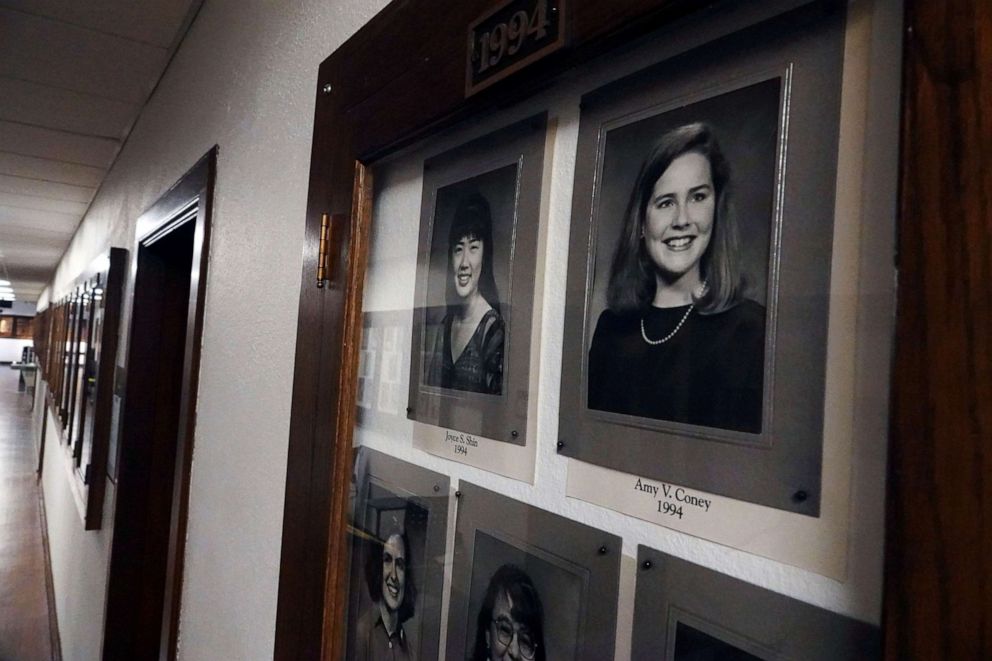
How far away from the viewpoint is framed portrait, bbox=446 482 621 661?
1.23 feet

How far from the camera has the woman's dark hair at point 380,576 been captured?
1.76 ft

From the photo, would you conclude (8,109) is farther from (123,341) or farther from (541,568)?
(541,568)

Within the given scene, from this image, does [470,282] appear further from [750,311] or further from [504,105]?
[750,311]

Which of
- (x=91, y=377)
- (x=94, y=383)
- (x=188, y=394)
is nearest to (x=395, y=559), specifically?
(x=188, y=394)

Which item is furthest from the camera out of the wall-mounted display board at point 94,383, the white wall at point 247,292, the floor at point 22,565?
the floor at point 22,565

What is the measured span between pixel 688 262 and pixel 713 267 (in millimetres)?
15

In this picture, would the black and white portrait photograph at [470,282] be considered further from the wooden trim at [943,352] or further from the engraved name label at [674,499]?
the wooden trim at [943,352]

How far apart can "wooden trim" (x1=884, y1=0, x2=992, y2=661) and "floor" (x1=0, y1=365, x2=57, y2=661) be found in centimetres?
391

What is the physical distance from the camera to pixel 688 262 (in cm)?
33

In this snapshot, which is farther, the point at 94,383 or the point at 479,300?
the point at 94,383

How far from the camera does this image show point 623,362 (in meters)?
Result: 0.36

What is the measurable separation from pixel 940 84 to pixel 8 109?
118 inches

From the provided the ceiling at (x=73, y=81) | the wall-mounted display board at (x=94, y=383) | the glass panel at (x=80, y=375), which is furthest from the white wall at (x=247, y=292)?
the glass panel at (x=80, y=375)

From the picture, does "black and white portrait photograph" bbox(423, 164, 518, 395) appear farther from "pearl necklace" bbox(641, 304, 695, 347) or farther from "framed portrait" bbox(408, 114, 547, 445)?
"pearl necklace" bbox(641, 304, 695, 347)
